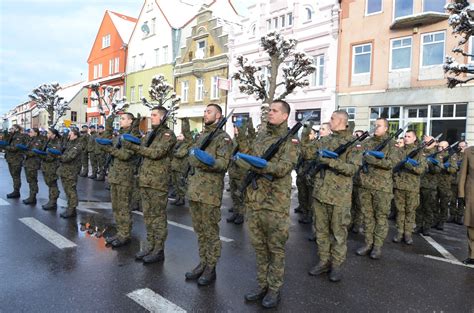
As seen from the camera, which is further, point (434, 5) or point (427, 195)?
point (434, 5)

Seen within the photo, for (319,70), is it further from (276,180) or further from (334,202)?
(276,180)

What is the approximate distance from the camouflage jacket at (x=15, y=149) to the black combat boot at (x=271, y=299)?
7545mm

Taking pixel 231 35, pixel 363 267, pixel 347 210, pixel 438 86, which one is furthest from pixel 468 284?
pixel 231 35

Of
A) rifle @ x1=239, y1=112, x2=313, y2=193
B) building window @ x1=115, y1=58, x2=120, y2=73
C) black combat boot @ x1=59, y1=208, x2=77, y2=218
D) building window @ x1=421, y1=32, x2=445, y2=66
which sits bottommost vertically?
black combat boot @ x1=59, y1=208, x2=77, y2=218

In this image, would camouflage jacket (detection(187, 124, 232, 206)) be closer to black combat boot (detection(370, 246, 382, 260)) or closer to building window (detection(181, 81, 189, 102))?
black combat boot (detection(370, 246, 382, 260))

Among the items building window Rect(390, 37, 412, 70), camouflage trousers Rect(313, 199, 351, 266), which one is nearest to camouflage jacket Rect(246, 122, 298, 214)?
camouflage trousers Rect(313, 199, 351, 266)

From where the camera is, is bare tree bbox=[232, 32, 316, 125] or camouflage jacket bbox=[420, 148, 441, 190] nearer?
camouflage jacket bbox=[420, 148, 441, 190]

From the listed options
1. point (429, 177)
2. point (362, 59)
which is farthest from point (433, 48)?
point (429, 177)

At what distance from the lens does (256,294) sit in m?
3.89

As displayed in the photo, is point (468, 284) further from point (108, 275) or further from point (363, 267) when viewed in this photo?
point (108, 275)

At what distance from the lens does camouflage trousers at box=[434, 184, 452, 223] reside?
8023 mm

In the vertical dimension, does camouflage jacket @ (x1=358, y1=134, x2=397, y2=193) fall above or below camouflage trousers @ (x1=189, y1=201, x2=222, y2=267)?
above

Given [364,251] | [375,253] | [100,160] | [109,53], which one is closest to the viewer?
[375,253]

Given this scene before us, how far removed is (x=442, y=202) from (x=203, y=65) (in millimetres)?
23455
